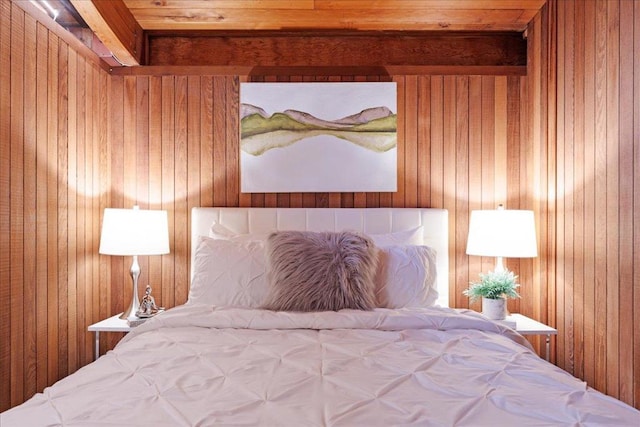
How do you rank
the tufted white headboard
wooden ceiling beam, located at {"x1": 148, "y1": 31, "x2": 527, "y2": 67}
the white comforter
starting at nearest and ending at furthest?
the white comforter < the tufted white headboard < wooden ceiling beam, located at {"x1": 148, "y1": 31, "x2": 527, "y2": 67}

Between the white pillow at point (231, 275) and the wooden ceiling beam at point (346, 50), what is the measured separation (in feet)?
4.52

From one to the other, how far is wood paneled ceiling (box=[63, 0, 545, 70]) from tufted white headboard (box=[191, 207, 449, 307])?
1.10 metres

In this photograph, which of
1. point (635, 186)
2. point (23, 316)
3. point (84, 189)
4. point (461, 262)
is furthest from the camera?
point (461, 262)

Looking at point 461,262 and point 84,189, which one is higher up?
point 84,189

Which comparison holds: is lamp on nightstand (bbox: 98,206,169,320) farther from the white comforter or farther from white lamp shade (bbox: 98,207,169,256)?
the white comforter

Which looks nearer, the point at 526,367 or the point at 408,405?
the point at 408,405

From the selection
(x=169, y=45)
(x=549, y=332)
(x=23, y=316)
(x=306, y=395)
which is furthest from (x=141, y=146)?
(x=549, y=332)

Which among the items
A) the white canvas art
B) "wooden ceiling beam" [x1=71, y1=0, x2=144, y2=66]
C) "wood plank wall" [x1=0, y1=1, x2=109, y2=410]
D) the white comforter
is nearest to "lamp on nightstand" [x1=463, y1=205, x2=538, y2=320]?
the white comforter

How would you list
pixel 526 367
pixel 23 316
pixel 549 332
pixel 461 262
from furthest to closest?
1. pixel 461 262
2. pixel 549 332
3. pixel 23 316
4. pixel 526 367

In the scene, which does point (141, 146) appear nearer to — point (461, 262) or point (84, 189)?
point (84, 189)

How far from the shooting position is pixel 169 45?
2.92 metres

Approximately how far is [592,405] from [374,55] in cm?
249

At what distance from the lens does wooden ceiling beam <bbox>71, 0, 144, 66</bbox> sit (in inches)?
89.8

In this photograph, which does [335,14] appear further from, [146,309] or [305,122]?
[146,309]
